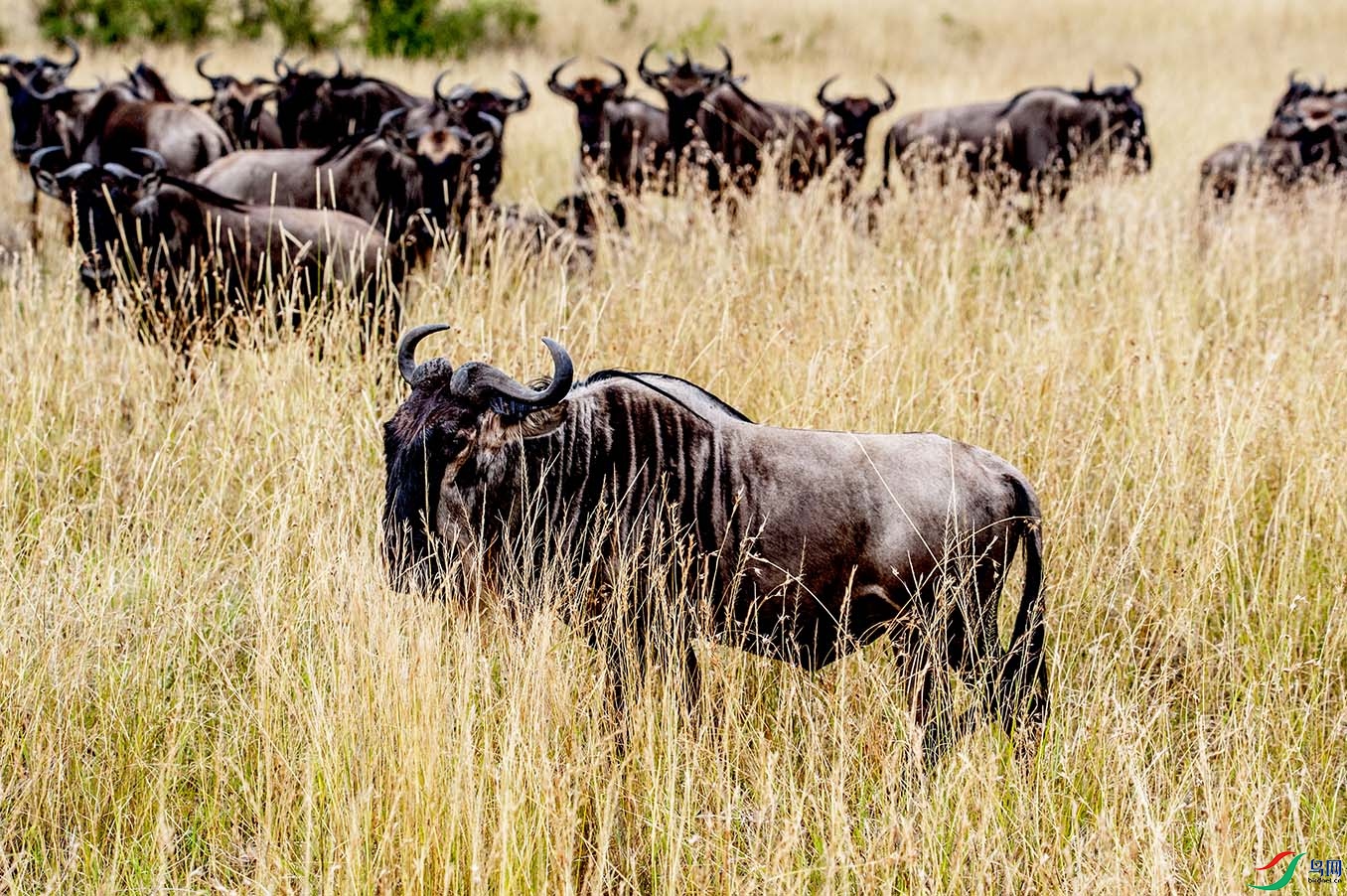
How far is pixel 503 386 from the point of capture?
2963 millimetres

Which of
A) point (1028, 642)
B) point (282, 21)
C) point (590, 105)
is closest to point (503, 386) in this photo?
point (1028, 642)

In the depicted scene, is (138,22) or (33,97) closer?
(33,97)

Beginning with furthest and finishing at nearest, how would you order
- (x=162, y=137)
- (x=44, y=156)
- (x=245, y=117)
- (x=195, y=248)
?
1. (x=245, y=117)
2. (x=162, y=137)
3. (x=44, y=156)
4. (x=195, y=248)

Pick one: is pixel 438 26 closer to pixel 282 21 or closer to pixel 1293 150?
pixel 282 21

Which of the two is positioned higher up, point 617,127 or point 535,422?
point 617,127

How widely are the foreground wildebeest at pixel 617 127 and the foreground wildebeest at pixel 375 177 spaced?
8.80 feet

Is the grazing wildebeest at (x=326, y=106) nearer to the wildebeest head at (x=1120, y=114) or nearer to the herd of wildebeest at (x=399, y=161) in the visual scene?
the herd of wildebeest at (x=399, y=161)

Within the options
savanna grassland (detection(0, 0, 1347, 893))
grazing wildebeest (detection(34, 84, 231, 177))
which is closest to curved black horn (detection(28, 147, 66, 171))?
grazing wildebeest (detection(34, 84, 231, 177))

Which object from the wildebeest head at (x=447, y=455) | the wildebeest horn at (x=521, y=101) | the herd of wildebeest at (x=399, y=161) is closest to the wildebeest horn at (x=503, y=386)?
the wildebeest head at (x=447, y=455)

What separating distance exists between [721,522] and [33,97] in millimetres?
10646

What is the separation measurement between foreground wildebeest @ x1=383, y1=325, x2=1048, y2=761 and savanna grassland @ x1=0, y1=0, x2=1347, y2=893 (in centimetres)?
13

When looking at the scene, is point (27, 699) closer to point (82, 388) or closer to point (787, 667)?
point (787, 667)

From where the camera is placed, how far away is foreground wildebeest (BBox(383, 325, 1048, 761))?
3.00 meters

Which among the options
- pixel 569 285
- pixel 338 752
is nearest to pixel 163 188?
pixel 569 285
